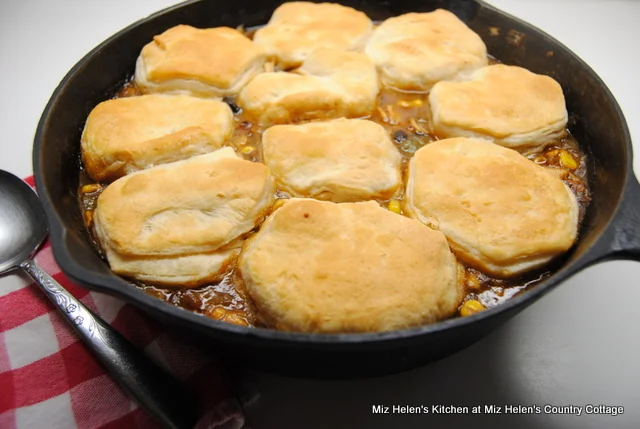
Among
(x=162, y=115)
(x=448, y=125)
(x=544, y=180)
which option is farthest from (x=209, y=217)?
(x=544, y=180)

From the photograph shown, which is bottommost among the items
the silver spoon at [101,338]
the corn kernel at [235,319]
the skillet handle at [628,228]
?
the silver spoon at [101,338]

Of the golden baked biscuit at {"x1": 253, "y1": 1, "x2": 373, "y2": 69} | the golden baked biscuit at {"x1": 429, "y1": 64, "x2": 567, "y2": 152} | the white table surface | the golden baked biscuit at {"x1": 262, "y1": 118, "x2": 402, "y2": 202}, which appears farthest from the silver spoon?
the golden baked biscuit at {"x1": 429, "y1": 64, "x2": 567, "y2": 152}

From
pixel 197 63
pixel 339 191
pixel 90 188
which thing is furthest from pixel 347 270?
pixel 197 63

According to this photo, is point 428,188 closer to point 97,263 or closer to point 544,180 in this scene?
point 544,180

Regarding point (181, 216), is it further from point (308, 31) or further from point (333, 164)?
point (308, 31)

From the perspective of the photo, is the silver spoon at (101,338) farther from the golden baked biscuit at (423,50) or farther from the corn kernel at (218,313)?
the golden baked biscuit at (423,50)

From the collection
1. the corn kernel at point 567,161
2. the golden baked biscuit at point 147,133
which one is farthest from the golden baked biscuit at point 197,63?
the corn kernel at point 567,161
